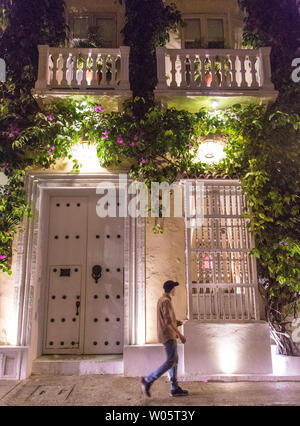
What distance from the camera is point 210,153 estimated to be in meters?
7.34

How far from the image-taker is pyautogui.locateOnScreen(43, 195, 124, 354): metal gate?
22.9 feet

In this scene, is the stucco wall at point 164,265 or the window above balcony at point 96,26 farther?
the window above balcony at point 96,26

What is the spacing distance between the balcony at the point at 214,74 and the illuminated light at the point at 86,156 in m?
1.75

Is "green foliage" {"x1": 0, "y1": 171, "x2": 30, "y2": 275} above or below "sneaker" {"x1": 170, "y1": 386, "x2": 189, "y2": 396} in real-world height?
above

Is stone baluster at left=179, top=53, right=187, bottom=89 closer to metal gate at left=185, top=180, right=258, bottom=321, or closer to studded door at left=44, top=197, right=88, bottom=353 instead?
metal gate at left=185, top=180, right=258, bottom=321

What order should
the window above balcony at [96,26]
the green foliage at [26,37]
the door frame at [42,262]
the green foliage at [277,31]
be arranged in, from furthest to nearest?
the window above balcony at [96,26], the green foliage at [277,31], the green foliage at [26,37], the door frame at [42,262]

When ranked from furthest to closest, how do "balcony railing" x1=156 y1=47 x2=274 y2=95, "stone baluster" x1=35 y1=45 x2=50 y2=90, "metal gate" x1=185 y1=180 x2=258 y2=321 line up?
"balcony railing" x1=156 y1=47 x2=274 y2=95 → "stone baluster" x1=35 y1=45 x2=50 y2=90 → "metal gate" x1=185 y1=180 x2=258 y2=321

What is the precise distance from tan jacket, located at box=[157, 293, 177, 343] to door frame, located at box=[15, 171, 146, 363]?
1317mm

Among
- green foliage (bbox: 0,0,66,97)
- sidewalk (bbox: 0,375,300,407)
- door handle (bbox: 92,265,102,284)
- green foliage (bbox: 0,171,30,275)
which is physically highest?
green foliage (bbox: 0,0,66,97)

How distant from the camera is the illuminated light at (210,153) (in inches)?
289

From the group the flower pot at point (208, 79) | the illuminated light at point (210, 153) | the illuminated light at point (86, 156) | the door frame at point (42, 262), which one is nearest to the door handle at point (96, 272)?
the door frame at point (42, 262)

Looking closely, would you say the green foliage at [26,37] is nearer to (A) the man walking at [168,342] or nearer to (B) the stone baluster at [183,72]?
(B) the stone baluster at [183,72]

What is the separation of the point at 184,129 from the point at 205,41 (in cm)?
303

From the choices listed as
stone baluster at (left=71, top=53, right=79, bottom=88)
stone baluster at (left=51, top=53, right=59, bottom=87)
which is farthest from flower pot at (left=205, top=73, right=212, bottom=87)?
stone baluster at (left=51, top=53, right=59, bottom=87)
